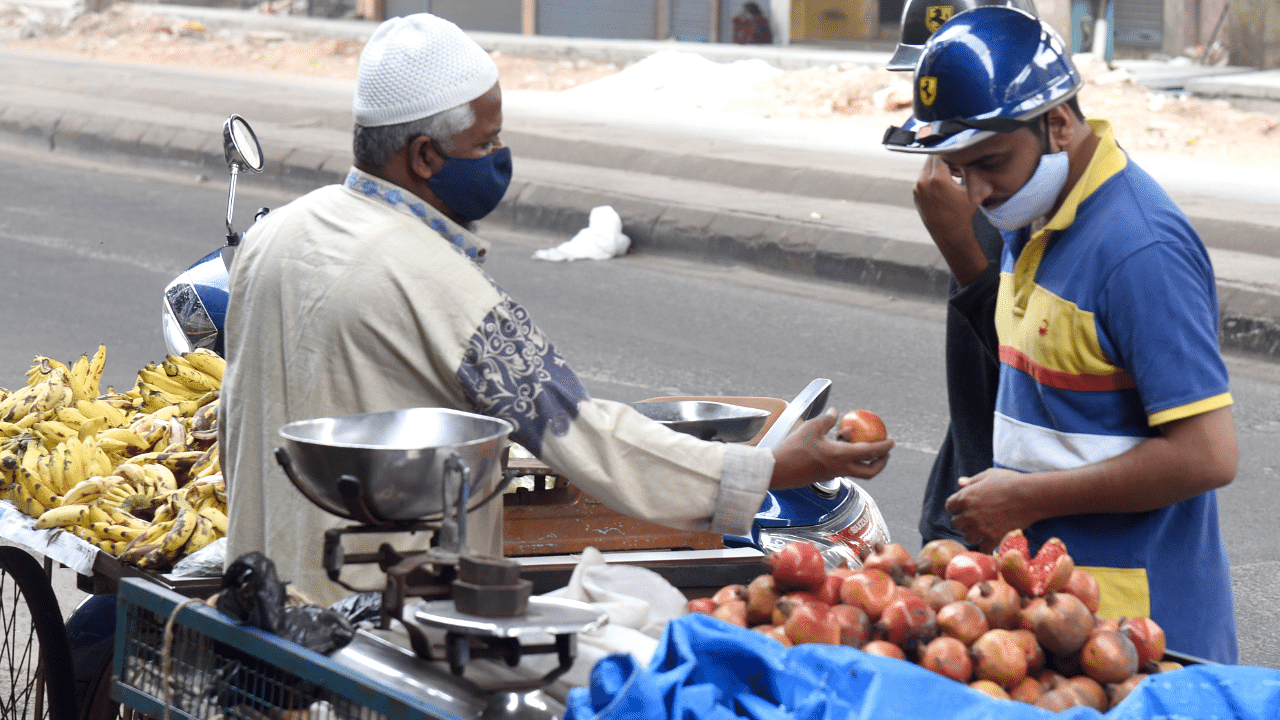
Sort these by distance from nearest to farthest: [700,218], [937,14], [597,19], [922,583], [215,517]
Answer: [922,583]
[215,517]
[937,14]
[700,218]
[597,19]

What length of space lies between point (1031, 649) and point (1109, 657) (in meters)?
0.10

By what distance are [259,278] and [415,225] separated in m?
0.28

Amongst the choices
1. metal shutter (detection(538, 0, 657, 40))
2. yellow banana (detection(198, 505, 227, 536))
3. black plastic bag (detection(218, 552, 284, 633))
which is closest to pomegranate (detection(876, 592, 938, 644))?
black plastic bag (detection(218, 552, 284, 633))

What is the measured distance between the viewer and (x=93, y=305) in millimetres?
8430

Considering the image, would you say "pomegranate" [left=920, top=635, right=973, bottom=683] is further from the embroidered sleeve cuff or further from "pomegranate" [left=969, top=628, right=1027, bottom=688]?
the embroidered sleeve cuff

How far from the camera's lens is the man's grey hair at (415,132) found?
7.38ft

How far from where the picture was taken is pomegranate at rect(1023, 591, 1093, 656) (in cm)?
189

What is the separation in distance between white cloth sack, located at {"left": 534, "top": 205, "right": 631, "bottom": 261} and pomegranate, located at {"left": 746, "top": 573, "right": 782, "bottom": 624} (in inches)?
319

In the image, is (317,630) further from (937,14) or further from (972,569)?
(937,14)

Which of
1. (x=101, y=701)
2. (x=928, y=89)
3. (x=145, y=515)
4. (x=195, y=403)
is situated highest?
(x=928, y=89)

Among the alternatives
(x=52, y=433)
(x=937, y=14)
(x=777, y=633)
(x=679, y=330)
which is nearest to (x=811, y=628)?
(x=777, y=633)

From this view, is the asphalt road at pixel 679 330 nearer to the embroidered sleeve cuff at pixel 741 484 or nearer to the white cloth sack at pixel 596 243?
the white cloth sack at pixel 596 243

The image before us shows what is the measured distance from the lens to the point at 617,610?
6.53 feet

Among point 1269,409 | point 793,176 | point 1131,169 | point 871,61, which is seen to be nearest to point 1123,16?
point 871,61
